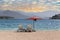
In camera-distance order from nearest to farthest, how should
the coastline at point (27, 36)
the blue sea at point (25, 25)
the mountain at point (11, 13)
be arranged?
the coastline at point (27, 36) < the mountain at point (11, 13) < the blue sea at point (25, 25)

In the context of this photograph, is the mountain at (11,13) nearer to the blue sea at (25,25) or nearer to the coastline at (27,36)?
the blue sea at (25,25)

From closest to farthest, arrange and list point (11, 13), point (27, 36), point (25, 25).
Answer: point (27, 36) → point (11, 13) → point (25, 25)

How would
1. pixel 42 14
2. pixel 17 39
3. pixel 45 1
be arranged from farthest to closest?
pixel 45 1, pixel 42 14, pixel 17 39

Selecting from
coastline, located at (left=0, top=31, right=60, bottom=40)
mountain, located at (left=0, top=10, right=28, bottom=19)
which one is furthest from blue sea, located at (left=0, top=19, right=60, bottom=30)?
coastline, located at (left=0, top=31, right=60, bottom=40)

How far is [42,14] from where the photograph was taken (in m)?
9.27

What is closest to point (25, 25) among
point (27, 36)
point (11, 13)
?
point (11, 13)

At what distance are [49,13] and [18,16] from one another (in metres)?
1.79

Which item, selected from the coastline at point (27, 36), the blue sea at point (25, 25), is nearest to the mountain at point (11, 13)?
the blue sea at point (25, 25)

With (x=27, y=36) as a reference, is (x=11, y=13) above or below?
above

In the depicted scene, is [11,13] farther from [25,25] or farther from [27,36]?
[27,36]

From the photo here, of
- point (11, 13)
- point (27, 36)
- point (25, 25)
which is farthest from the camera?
point (25, 25)

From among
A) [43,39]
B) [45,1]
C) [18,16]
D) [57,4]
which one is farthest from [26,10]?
[43,39]

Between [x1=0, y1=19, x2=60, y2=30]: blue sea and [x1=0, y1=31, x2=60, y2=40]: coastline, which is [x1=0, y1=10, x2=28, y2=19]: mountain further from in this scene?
[x1=0, y1=31, x2=60, y2=40]: coastline

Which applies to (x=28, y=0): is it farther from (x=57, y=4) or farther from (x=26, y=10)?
(x=57, y=4)
